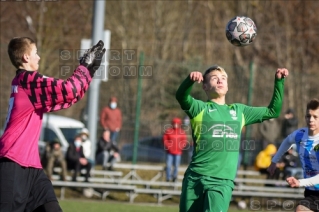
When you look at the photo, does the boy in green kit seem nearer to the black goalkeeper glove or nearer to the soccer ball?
the black goalkeeper glove

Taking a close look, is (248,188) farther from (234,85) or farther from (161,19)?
(161,19)

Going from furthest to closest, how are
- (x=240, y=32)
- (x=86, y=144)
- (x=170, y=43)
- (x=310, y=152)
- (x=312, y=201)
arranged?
1. (x=170, y=43)
2. (x=86, y=144)
3. (x=240, y=32)
4. (x=310, y=152)
5. (x=312, y=201)

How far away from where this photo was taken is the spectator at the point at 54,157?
14078 mm

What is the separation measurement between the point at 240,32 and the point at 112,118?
7.48 meters

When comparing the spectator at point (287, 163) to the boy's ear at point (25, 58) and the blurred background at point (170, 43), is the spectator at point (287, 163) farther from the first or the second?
the boy's ear at point (25, 58)

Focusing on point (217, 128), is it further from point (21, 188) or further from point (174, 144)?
point (174, 144)

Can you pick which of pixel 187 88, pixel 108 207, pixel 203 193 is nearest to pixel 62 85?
pixel 187 88

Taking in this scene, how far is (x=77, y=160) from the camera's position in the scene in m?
14.1

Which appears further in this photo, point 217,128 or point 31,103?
point 217,128

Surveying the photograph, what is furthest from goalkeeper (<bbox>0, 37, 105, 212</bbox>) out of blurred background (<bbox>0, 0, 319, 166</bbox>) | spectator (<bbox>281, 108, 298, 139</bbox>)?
spectator (<bbox>281, 108, 298, 139</bbox>)

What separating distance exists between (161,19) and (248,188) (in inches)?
638

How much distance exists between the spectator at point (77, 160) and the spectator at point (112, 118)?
101cm

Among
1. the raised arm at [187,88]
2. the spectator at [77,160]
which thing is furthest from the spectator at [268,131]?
the raised arm at [187,88]

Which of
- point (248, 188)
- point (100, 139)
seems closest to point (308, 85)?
point (248, 188)
